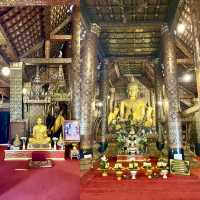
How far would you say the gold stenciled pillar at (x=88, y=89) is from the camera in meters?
8.06

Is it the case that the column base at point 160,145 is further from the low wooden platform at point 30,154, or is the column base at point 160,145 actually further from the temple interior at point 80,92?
the low wooden platform at point 30,154

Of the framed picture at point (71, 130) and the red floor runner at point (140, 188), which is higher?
the framed picture at point (71, 130)

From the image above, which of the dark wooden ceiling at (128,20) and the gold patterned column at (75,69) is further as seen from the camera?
the dark wooden ceiling at (128,20)

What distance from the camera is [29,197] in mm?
3514

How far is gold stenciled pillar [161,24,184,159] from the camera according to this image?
8.27 m

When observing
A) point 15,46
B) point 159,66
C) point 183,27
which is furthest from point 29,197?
point 159,66

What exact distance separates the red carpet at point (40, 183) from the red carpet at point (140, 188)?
0.21 meters

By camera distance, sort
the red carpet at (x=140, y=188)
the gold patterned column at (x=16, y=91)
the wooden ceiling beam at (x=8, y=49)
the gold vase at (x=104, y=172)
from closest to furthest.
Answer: the red carpet at (x=140, y=188)
the gold vase at (x=104, y=172)
the wooden ceiling beam at (x=8, y=49)
the gold patterned column at (x=16, y=91)

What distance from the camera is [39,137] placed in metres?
7.94

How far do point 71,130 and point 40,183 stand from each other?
2.64 metres

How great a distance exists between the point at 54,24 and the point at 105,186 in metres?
5.80

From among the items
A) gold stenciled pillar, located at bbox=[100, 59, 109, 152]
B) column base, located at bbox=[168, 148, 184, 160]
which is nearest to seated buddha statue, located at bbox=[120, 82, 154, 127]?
column base, located at bbox=[168, 148, 184, 160]

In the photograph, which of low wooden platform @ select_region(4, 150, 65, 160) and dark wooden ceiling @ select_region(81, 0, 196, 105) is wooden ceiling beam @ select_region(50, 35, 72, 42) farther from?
low wooden platform @ select_region(4, 150, 65, 160)

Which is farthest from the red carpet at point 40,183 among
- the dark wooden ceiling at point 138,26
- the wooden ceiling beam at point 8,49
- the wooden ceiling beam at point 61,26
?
the dark wooden ceiling at point 138,26
